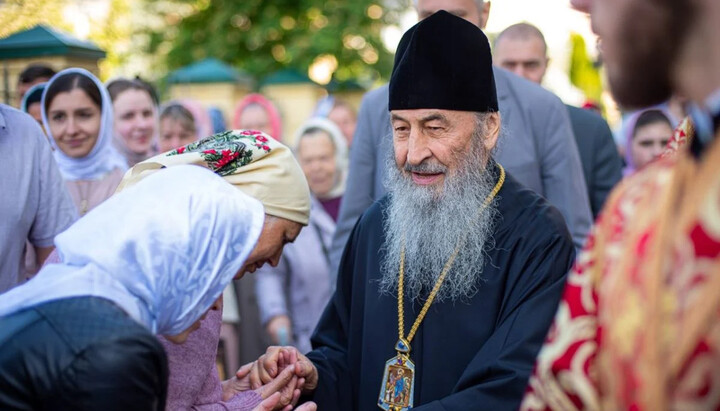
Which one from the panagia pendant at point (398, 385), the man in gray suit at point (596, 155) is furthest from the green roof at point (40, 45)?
the panagia pendant at point (398, 385)

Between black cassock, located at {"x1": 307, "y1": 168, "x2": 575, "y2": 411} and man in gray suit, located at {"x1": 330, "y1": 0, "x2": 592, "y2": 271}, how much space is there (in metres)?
0.98

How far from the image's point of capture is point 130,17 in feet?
86.4

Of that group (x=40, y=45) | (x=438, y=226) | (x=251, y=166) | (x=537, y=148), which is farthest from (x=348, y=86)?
(x=251, y=166)

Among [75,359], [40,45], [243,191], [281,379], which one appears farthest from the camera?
[40,45]

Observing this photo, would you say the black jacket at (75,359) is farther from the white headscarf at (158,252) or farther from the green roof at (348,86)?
the green roof at (348,86)

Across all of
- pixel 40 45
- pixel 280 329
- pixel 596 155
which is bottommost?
pixel 280 329

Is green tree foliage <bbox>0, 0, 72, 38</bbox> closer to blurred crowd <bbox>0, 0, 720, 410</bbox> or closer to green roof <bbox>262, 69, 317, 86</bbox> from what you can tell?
blurred crowd <bbox>0, 0, 720, 410</bbox>

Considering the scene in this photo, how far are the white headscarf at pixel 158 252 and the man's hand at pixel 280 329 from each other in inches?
142

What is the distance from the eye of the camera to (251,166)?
10.2 feet

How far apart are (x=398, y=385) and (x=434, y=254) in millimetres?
558

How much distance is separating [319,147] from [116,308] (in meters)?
5.02

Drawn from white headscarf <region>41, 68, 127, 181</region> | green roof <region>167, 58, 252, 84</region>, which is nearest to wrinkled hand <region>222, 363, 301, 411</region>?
white headscarf <region>41, 68, 127, 181</region>

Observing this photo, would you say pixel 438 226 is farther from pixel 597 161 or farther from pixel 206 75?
pixel 206 75

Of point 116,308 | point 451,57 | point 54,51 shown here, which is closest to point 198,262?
point 116,308
